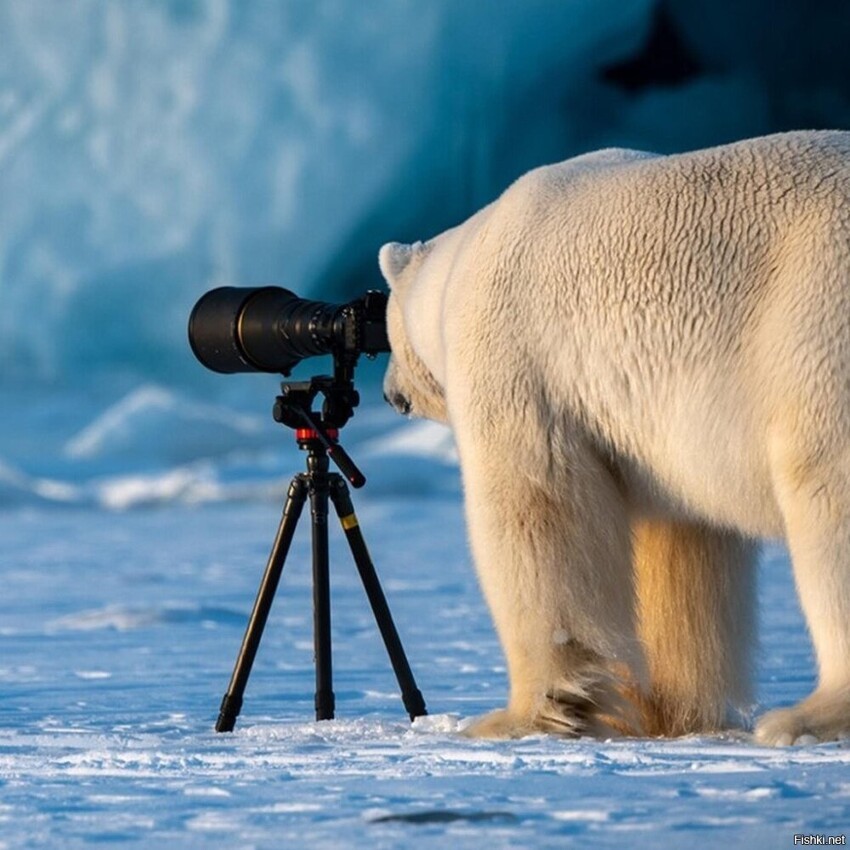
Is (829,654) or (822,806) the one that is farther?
(829,654)

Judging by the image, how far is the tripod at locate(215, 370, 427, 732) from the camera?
3133 millimetres

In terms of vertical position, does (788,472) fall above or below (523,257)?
below

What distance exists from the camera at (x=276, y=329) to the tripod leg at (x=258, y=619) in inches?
10.0

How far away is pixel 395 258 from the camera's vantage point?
10.7ft

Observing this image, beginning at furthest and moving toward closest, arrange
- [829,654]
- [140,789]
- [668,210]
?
[668,210], [829,654], [140,789]

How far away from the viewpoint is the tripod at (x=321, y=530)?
3.13 metres

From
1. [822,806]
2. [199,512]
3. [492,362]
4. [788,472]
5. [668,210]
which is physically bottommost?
[822,806]

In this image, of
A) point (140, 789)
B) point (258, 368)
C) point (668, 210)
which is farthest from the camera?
point (258, 368)

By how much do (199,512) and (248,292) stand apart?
1217cm

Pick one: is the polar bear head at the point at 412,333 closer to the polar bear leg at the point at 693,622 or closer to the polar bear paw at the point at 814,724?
the polar bear leg at the point at 693,622

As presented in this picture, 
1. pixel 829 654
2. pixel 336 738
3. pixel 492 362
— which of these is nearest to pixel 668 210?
pixel 492 362

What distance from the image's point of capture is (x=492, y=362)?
268 centimetres

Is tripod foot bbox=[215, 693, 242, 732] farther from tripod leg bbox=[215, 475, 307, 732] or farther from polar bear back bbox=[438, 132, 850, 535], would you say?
polar bear back bbox=[438, 132, 850, 535]

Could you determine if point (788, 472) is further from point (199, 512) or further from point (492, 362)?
point (199, 512)
